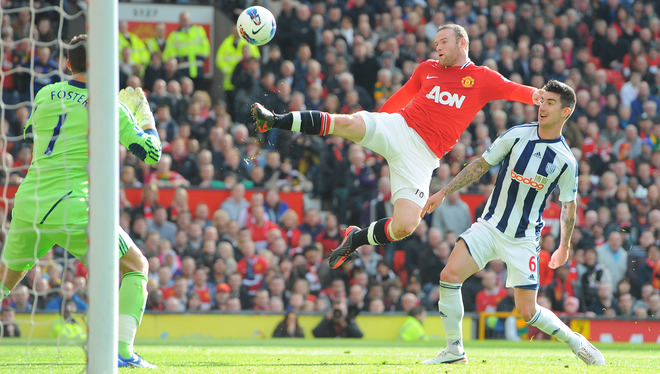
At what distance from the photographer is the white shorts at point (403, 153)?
793 cm

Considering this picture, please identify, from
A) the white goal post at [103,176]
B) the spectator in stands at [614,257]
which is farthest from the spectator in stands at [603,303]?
the white goal post at [103,176]

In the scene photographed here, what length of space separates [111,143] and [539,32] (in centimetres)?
1483

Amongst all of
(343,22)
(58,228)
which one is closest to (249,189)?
(343,22)

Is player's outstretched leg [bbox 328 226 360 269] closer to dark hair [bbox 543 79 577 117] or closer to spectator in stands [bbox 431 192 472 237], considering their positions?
dark hair [bbox 543 79 577 117]

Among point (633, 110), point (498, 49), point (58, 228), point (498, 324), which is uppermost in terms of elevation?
point (498, 49)

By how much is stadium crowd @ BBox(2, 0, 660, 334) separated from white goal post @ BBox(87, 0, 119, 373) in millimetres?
7132

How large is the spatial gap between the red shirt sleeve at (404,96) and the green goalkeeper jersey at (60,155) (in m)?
2.83

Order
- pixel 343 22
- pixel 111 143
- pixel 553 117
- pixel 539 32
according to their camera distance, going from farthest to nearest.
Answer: pixel 539 32 < pixel 343 22 < pixel 553 117 < pixel 111 143

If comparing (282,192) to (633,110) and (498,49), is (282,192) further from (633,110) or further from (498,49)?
(633,110)

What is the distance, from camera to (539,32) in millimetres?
18375

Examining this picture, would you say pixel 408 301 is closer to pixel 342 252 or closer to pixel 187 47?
pixel 342 252

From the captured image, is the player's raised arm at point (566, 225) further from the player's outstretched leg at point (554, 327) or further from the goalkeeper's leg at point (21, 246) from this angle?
the goalkeeper's leg at point (21, 246)

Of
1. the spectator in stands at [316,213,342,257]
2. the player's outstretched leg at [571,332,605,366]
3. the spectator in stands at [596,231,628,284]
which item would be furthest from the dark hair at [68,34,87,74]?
the spectator in stands at [596,231,628,284]

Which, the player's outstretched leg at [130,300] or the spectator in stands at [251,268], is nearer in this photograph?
the player's outstretched leg at [130,300]
